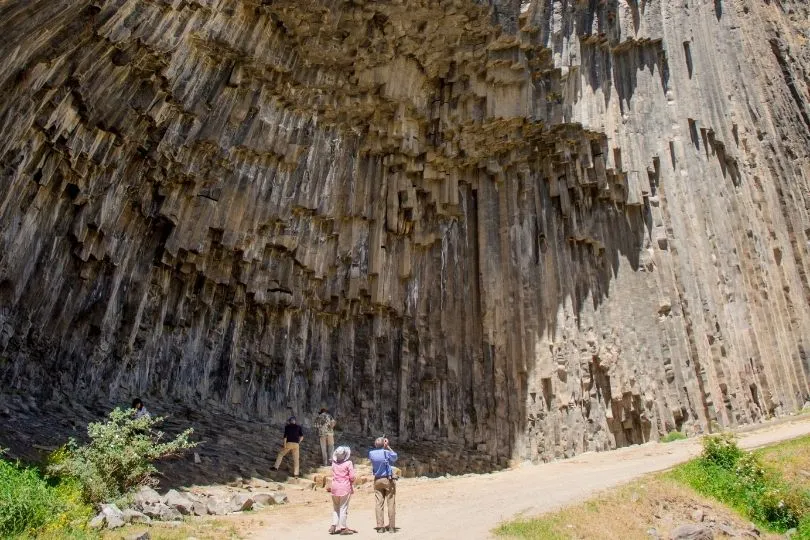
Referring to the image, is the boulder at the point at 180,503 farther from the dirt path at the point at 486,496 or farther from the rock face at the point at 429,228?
the rock face at the point at 429,228

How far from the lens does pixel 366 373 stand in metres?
21.5

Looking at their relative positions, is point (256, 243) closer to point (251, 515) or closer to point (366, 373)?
point (366, 373)

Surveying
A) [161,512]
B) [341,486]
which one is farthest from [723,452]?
[161,512]

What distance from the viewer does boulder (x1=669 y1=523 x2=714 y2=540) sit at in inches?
385

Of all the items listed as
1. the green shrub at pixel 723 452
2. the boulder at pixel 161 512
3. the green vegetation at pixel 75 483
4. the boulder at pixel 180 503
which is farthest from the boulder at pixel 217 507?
the green shrub at pixel 723 452

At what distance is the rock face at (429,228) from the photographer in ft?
55.8

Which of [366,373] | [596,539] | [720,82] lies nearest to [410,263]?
[366,373]

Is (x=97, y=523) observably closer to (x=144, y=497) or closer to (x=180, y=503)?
(x=144, y=497)

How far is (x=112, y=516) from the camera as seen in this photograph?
9.17 metres

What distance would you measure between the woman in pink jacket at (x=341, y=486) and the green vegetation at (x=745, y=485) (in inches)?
220

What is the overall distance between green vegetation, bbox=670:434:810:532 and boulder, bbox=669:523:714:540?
4.39ft

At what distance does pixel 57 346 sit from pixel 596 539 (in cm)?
1204

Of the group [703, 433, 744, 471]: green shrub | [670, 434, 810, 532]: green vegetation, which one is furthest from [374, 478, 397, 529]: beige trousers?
[703, 433, 744, 471]: green shrub

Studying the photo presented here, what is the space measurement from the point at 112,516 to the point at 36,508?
2.81 feet
